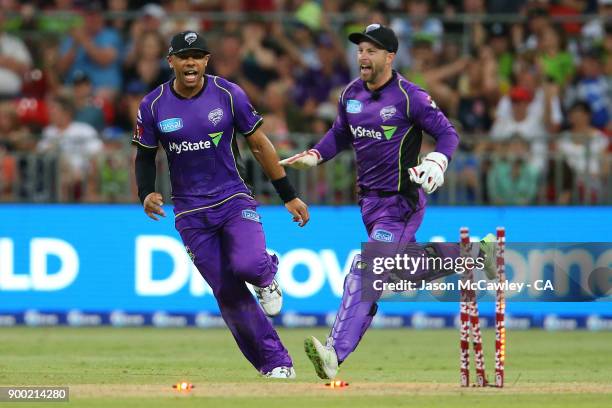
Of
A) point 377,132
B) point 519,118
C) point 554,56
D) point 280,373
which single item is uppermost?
point 554,56

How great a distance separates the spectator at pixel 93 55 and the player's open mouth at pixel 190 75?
10124 millimetres

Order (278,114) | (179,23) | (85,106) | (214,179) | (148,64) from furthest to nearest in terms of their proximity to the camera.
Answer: (179,23) → (148,64) → (85,106) → (278,114) → (214,179)

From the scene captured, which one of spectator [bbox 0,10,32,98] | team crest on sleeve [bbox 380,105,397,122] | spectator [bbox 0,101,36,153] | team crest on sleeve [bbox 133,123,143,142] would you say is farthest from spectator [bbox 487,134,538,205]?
team crest on sleeve [bbox 133,123,143,142]

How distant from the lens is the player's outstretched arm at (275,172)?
36.4ft

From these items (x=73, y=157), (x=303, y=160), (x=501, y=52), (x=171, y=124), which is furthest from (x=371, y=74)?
(x=501, y=52)

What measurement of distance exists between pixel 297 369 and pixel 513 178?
20.3 feet

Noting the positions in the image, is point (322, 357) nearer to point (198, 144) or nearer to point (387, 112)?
point (198, 144)

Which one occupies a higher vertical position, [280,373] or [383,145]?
[383,145]

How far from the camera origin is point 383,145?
457 inches

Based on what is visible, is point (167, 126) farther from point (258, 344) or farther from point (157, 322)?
point (157, 322)

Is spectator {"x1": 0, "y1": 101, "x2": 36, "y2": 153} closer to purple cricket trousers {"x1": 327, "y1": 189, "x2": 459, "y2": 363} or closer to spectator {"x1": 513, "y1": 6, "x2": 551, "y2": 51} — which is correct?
spectator {"x1": 513, "y1": 6, "x2": 551, "y2": 51}

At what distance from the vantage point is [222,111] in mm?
11047

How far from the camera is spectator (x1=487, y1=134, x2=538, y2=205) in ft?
58.7

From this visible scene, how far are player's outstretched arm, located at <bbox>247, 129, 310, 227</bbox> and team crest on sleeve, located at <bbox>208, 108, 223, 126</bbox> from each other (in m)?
0.29
